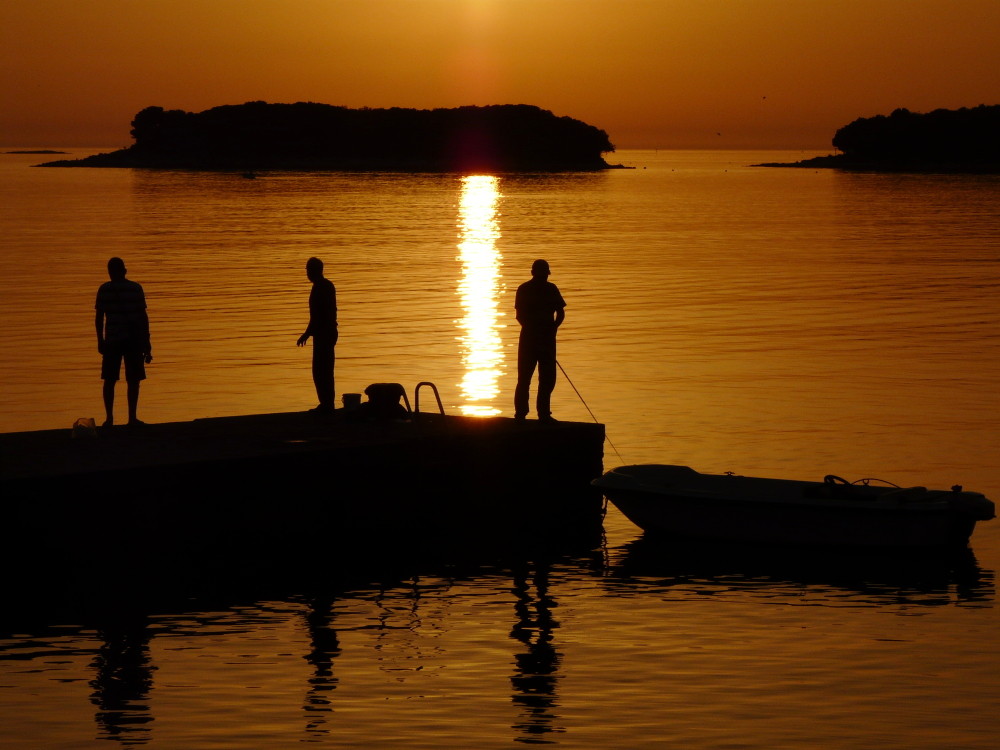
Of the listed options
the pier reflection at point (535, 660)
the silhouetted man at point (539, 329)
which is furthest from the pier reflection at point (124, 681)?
A: the silhouetted man at point (539, 329)

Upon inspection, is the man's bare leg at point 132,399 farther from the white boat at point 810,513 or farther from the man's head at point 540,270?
the white boat at point 810,513

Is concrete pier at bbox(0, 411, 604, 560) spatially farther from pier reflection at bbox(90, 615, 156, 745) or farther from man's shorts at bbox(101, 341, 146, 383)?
pier reflection at bbox(90, 615, 156, 745)

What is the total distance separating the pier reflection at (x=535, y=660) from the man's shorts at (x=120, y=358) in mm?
5456

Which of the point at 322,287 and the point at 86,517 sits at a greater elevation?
the point at 322,287

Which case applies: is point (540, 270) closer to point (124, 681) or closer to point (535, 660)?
point (535, 660)

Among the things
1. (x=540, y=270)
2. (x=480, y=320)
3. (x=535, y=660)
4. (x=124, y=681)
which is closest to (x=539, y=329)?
(x=540, y=270)

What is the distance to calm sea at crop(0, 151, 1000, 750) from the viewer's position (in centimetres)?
1254

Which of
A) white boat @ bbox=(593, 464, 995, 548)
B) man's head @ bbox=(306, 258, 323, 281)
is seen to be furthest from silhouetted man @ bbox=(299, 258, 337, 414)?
white boat @ bbox=(593, 464, 995, 548)

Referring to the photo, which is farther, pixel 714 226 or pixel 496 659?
pixel 714 226

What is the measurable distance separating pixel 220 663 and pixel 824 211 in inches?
4766

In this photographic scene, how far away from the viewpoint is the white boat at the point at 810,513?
714 inches

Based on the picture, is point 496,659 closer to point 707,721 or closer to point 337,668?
point 337,668

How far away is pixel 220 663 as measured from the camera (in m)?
13.8

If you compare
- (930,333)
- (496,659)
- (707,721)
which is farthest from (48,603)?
(930,333)
